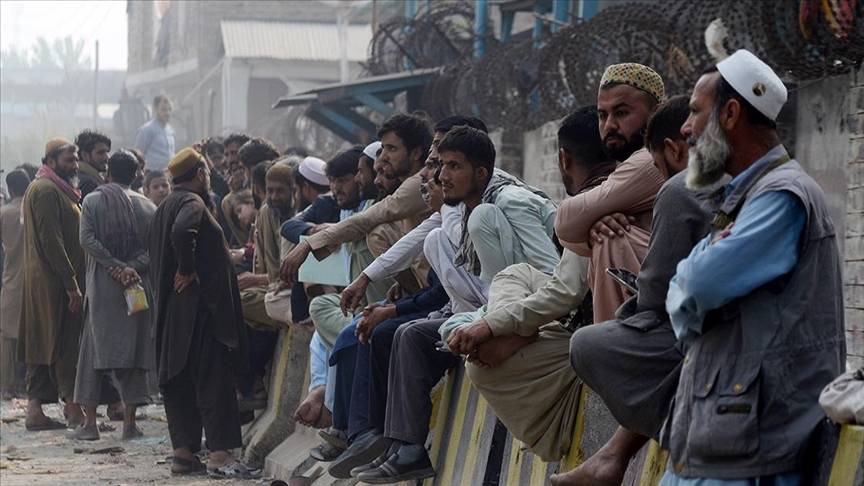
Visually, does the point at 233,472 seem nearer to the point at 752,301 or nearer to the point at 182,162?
the point at 182,162

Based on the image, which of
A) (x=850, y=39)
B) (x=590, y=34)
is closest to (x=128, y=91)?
(x=590, y=34)

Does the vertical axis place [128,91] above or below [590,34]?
below

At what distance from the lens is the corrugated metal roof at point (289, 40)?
41.5m

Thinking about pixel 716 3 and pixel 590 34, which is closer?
pixel 716 3

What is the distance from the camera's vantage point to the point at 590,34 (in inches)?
520

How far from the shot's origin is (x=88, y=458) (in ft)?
38.0

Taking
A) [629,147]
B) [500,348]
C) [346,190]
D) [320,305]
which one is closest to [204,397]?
[320,305]

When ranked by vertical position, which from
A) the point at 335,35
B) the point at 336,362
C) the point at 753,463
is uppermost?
the point at 753,463

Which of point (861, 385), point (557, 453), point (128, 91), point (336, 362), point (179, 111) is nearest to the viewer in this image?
point (861, 385)

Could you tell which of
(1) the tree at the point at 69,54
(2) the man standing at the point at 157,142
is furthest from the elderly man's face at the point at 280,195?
(1) the tree at the point at 69,54

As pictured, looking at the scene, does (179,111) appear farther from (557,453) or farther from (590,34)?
(557,453)

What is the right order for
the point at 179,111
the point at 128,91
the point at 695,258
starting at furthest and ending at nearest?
the point at 128,91
the point at 179,111
the point at 695,258

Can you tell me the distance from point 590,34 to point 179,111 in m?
36.9

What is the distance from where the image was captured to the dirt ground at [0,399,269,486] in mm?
10445
